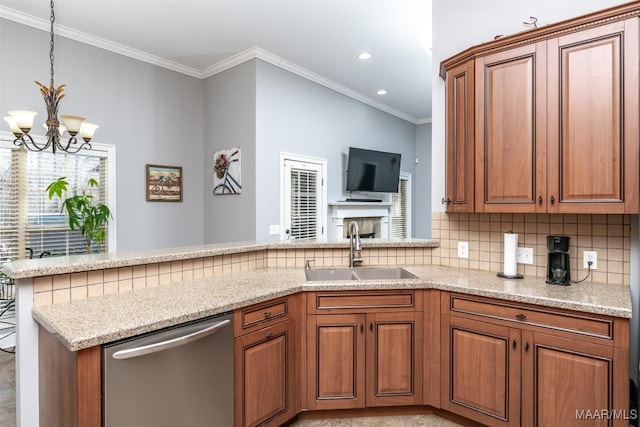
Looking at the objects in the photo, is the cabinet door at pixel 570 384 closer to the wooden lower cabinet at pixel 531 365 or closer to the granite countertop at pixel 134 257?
the wooden lower cabinet at pixel 531 365

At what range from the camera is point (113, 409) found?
4.43 feet

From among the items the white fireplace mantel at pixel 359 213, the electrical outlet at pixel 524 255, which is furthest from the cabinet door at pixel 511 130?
the white fireplace mantel at pixel 359 213

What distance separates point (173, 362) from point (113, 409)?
0.26 meters

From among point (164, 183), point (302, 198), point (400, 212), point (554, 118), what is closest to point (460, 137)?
point (554, 118)

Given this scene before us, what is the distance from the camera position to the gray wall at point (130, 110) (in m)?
3.48

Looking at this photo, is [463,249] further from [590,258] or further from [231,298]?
[231,298]

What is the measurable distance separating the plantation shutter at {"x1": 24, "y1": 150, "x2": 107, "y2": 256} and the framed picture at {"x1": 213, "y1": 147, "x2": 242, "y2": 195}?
1.26 metres

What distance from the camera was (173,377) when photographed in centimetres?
154

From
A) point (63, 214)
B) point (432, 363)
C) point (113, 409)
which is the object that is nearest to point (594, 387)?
point (432, 363)

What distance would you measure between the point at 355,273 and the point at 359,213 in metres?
3.21

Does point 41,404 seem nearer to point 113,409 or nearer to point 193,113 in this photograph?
point 113,409

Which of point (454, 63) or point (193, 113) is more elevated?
point (193, 113)

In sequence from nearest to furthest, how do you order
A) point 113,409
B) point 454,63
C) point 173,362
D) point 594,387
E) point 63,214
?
point 113,409 → point 173,362 → point 594,387 → point 454,63 → point 63,214

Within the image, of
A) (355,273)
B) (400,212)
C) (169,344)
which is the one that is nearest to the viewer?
(169,344)
